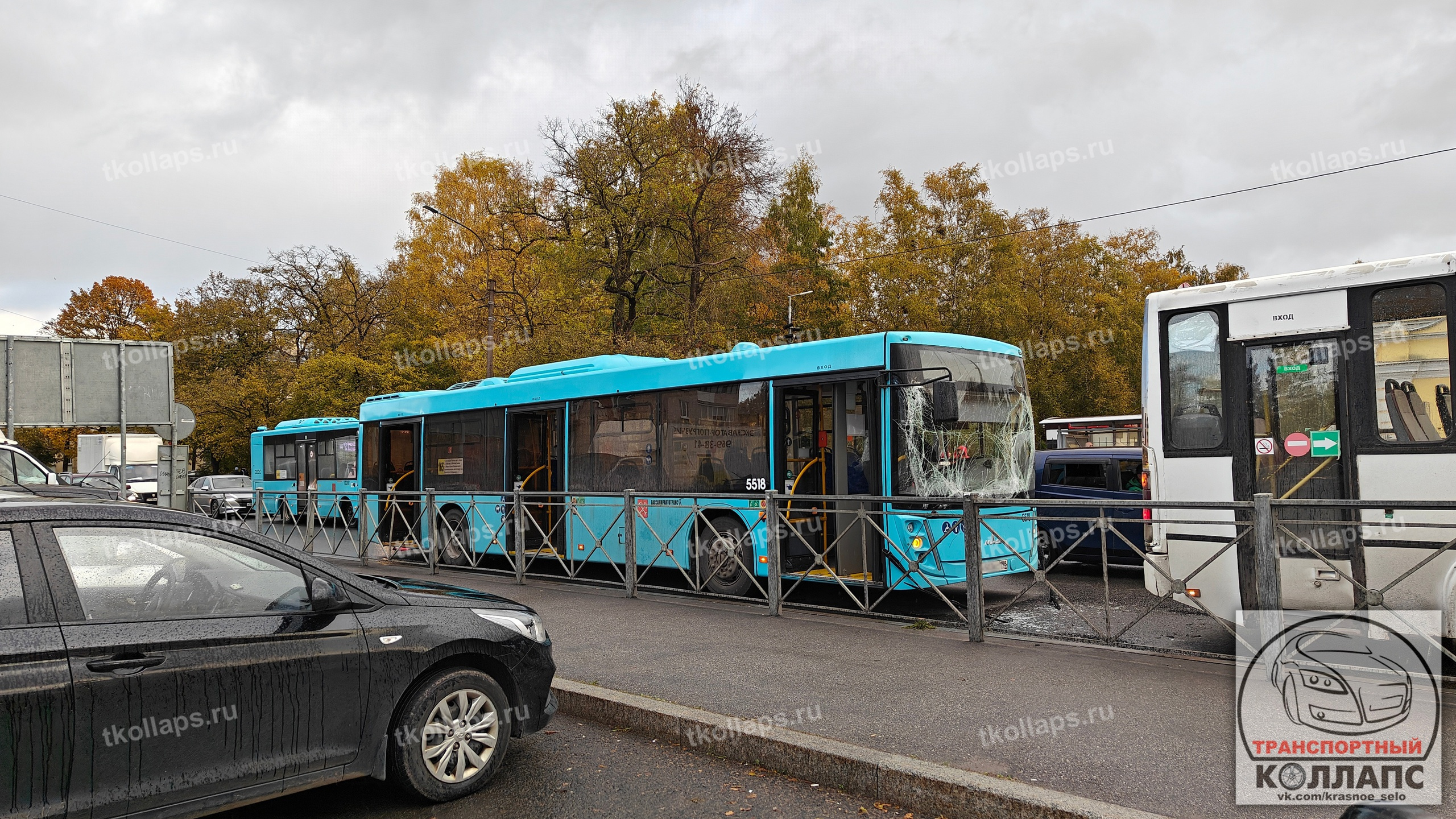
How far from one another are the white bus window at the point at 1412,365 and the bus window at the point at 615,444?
7.42 meters

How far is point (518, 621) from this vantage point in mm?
4852

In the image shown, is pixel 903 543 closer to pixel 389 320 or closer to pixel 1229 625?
pixel 1229 625

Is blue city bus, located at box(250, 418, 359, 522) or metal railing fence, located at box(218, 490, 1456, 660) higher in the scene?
blue city bus, located at box(250, 418, 359, 522)

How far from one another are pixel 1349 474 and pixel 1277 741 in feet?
9.46

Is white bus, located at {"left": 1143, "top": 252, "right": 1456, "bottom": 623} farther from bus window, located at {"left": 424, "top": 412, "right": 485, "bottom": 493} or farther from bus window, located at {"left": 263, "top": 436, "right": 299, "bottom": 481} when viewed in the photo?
bus window, located at {"left": 263, "top": 436, "right": 299, "bottom": 481}

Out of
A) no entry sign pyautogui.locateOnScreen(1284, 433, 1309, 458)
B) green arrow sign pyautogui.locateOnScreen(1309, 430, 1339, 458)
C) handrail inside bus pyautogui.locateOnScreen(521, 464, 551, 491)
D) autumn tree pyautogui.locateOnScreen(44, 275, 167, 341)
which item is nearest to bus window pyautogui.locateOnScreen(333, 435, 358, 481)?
handrail inside bus pyautogui.locateOnScreen(521, 464, 551, 491)

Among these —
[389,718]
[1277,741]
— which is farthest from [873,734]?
[389,718]

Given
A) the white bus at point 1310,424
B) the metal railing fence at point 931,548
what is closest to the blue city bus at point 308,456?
the metal railing fence at point 931,548

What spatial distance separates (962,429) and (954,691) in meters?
4.10

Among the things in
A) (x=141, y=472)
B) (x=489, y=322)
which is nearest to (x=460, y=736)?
(x=489, y=322)

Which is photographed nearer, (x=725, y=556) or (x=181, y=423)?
(x=725, y=556)

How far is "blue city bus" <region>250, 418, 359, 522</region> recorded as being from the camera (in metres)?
24.7

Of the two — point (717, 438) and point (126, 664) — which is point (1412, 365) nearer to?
point (717, 438)

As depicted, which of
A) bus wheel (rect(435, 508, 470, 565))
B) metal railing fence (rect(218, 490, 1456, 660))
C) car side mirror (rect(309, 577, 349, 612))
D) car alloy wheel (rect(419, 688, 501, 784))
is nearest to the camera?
car side mirror (rect(309, 577, 349, 612))
